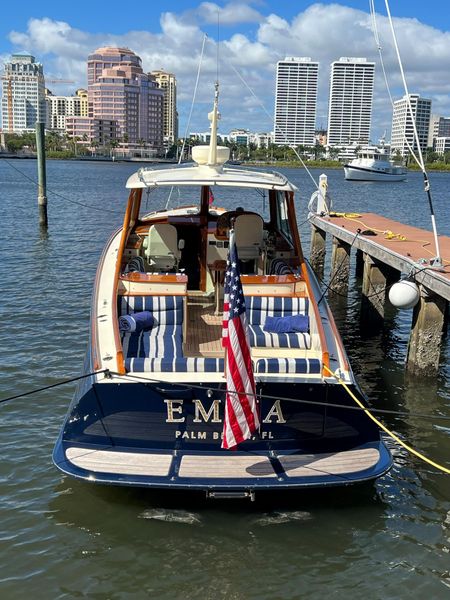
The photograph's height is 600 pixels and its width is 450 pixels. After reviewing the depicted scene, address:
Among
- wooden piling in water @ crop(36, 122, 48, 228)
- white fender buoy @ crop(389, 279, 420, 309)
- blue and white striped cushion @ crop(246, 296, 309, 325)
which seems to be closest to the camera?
blue and white striped cushion @ crop(246, 296, 309, 325)

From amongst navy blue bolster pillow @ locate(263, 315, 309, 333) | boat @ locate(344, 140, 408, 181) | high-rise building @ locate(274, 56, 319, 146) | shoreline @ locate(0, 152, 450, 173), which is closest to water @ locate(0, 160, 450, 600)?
navy blue bolster pillow @ locate(263, 315, 309, 333)

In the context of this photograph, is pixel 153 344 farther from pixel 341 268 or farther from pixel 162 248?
pixel 341 268

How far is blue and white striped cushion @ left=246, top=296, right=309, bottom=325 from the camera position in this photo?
343 inches

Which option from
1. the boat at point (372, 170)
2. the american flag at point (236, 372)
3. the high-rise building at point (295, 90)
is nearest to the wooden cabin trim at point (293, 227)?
the american flag at point (236, 372)

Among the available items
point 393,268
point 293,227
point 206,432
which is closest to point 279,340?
point 206,432

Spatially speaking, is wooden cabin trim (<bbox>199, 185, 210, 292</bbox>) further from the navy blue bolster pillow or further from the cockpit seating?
the navy blue bolster pillow

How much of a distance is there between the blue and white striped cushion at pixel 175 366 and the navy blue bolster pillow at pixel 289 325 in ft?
5.99

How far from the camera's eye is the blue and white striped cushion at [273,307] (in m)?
8.72

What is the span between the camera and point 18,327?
13766 millimetres

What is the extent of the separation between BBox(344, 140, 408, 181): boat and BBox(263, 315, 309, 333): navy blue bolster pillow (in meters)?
85.4

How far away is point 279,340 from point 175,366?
1866 millimetres

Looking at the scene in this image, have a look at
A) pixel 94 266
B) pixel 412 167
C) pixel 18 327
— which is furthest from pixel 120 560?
pixel 412 167

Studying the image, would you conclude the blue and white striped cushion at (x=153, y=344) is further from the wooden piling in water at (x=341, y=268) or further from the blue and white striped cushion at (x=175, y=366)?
the wooden piling in water at (x=341, y=268)

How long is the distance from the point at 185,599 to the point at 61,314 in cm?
1018
